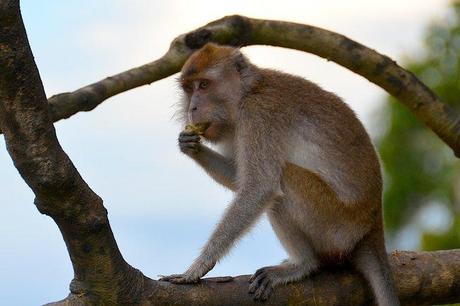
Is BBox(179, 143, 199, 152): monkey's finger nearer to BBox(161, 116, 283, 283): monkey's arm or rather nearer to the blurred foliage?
BBox(161, 116, 283, 283): monkey's arm

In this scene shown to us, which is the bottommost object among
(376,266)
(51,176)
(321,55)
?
(376,266)

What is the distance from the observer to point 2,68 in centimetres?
521

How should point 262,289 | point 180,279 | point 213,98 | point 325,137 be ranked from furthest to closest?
point 213,98, point 325,137, point 262,289, point 180,279

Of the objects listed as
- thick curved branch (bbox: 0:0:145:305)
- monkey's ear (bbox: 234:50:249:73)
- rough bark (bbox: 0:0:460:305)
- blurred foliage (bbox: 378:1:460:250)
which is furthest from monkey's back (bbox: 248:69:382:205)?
blurred foliage (bbox: 378:1:460:250)

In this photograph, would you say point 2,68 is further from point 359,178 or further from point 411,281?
point 411,281

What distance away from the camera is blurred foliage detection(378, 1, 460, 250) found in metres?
33.1

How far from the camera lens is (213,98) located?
23.9 feet

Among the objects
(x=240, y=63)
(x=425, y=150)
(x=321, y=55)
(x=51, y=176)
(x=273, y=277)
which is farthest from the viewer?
(x=425, y=150)

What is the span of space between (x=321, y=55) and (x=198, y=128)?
1537 mm

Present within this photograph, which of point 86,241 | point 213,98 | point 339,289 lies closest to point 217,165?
point 213,98

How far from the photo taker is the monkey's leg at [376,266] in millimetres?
6812

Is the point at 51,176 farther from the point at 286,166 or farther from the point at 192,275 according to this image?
the point at 286,166

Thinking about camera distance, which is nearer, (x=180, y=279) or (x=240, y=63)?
(x=180, y=279)

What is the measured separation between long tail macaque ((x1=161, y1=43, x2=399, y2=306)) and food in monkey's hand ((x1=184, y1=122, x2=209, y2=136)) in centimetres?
1
